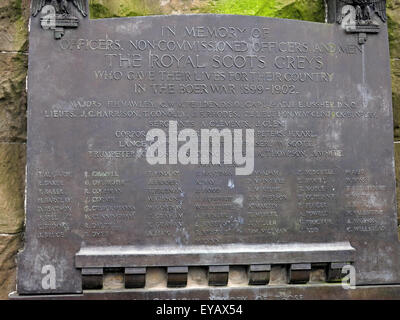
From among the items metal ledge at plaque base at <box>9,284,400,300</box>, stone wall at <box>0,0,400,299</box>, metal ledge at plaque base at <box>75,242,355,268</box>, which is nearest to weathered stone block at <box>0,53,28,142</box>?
stone wall at <box>0,0,400,299</box>

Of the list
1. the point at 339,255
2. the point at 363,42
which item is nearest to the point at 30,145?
the point at 339,255

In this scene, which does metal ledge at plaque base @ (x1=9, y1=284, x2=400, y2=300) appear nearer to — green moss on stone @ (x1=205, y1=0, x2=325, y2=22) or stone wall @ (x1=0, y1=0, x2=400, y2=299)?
stone wall @ (x1=0, y1=0, x2=400, y2=299)

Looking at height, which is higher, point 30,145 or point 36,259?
point 30,145

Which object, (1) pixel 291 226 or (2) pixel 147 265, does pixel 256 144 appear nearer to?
(1) pixel 291 226

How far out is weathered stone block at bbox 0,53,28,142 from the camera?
4156 mm

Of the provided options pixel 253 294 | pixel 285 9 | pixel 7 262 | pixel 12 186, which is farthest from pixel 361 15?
pixel 7 262

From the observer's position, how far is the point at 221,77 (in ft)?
13.5

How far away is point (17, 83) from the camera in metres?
4.18

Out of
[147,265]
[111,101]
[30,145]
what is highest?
[111,101]

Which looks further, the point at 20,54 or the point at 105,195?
the point at 20,54

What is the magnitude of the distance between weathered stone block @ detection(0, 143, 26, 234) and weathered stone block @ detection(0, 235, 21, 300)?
91mm

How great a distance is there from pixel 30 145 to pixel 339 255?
10.3 ft

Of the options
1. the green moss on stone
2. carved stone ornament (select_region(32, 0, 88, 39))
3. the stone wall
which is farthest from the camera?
the green moss on stone

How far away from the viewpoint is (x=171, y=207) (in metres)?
3.96
